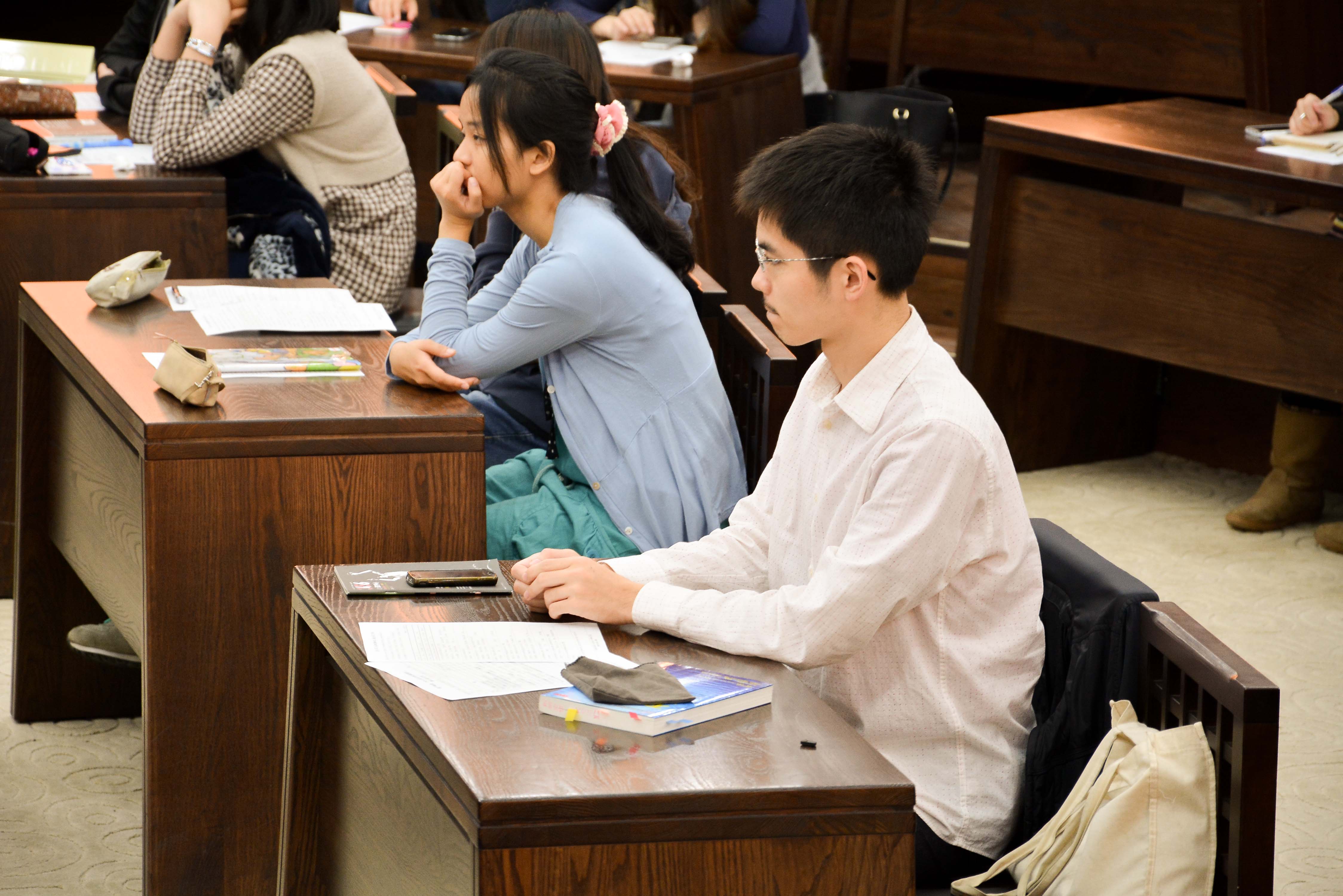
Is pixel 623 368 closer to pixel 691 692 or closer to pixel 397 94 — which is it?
pixel 691 692

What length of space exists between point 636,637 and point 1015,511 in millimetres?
371

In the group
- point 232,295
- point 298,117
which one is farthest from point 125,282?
point 298,117

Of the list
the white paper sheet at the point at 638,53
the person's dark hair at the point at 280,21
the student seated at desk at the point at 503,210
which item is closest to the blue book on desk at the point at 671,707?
the student seated at desk at the point at 503,210

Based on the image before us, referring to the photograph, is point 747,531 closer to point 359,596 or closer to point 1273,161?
point 359,596

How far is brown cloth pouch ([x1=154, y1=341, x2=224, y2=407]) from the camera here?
5.98 ft

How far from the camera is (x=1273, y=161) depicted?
10.8 feet

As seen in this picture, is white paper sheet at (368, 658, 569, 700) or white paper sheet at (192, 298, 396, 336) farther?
white paper sheet at (192, 298, 396, 336)

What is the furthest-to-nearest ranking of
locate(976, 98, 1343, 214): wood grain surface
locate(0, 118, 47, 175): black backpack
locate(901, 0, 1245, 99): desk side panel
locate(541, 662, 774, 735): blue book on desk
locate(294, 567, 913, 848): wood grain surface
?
locate(901, 0, 1245, 99): desk side panel → locate(976, 98, 1343, 214): wood grain surface → locate(0, 118, 47, 175): black backpack → locate(541, 662, 774, 735): blue book on desk → locate(294, 567, 913, 848): wood grain surface

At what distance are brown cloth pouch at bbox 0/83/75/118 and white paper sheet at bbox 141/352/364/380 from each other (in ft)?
5.39

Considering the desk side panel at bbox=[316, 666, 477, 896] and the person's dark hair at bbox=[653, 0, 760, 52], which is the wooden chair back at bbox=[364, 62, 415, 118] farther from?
the desk side panel at bbox=[316, 666, 477, 896]

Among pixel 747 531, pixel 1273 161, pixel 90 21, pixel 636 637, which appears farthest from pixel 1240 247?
pixel 90 21

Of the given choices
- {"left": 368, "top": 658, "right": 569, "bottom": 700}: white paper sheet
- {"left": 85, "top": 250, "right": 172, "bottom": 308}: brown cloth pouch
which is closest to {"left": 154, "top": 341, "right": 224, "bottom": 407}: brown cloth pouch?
{"left": 85, "top": 250, "right": 172, "bottom": 308}: brown cloth pouch

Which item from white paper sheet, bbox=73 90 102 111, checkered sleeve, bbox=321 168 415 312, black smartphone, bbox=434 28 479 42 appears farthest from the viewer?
black smartphone, bbox=434 28 479 42

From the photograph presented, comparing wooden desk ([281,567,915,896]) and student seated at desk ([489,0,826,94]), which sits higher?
student seated at desk ([489,0,826,94])
